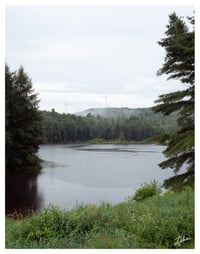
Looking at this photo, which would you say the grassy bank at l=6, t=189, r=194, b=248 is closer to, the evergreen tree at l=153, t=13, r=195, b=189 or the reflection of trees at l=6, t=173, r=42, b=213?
the reflection of trees at l=6, t=173, r=42, b=213

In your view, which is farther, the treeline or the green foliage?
the green foliage

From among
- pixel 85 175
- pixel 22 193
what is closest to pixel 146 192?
pixel 85 175

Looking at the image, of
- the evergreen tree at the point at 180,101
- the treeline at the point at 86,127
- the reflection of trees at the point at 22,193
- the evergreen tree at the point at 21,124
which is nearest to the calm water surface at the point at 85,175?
the reflection of trees at the point at 22,193

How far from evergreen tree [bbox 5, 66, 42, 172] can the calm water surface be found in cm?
25

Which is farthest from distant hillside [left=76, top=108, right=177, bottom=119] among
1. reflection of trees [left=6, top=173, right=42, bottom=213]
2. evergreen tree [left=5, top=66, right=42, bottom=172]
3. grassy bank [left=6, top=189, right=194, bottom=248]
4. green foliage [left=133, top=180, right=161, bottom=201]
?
grassy bank [left=6, top=189, right=194, bottom=248]

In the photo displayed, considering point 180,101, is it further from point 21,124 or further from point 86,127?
point 21,124

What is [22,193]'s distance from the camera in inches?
218

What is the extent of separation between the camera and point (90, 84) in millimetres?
4238

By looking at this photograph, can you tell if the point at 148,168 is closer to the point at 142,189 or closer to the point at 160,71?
the point at 142,189

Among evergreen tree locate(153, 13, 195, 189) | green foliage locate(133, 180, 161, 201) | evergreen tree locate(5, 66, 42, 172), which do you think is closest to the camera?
evergreen tree locate(5, 66, 42, 172)

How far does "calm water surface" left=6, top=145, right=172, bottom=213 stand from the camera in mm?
5008

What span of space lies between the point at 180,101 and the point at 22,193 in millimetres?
3187

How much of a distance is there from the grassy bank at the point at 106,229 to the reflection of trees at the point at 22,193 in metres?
1.94

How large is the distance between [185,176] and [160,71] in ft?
7.11
